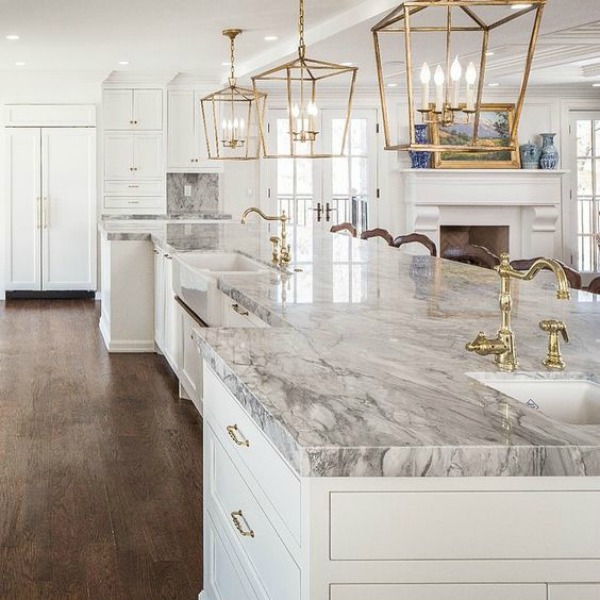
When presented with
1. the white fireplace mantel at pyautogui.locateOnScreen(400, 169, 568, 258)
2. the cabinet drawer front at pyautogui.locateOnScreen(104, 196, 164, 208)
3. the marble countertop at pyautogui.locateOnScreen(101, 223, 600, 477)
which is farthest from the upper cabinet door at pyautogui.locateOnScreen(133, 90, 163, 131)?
the marble countertop at pyautogui.locateOnScreen(101, 223, 600, 477)

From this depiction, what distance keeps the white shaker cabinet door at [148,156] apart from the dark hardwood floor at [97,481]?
4.13 metres

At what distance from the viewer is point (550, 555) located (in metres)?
1.46

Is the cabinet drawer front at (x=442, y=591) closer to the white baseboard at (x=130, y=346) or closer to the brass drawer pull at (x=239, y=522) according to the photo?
the brass drawer pull at (x=239, y=522)

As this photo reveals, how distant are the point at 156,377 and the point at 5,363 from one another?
44.5 inches

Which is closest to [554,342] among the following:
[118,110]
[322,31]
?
[322,31]

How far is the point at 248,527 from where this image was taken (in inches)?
76.0

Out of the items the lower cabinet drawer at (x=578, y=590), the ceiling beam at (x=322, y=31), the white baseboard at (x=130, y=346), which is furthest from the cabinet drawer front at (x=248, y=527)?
the white baseboard at (x=130, y=346)

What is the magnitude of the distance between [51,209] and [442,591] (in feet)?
31.1

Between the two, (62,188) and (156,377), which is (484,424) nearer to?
(156,377)

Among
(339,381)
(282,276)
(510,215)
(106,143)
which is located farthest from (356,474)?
(510,215)

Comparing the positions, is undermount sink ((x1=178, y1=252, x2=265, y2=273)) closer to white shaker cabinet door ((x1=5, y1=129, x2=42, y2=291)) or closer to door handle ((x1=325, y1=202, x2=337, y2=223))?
white shaker cabinet door ((x1=5, y1=129, x2=42, y2=291))

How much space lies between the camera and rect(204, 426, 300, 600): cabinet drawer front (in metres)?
1.62

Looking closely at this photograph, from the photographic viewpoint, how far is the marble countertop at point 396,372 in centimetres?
145

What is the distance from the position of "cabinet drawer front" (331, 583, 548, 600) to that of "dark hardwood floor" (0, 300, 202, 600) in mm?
1405
